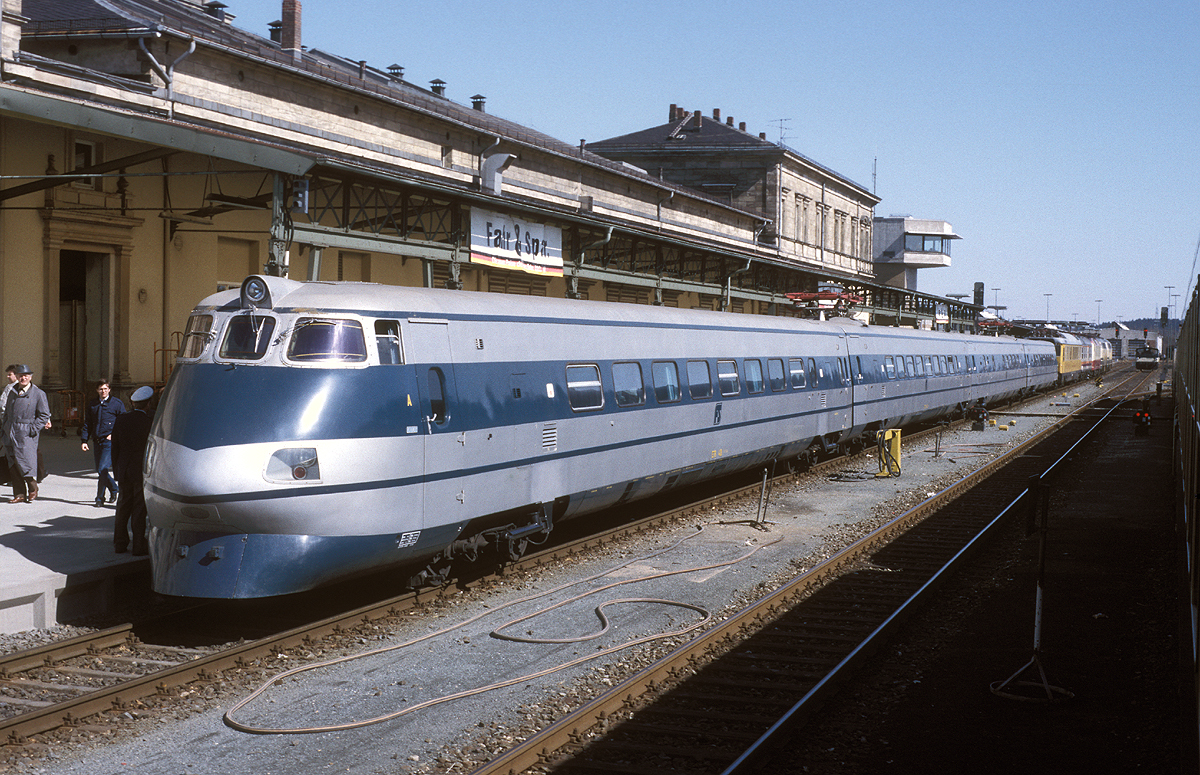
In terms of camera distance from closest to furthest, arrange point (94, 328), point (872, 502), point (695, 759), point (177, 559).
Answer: point (695, 759), point (177, 559), point (872, 502), point (94, 328)

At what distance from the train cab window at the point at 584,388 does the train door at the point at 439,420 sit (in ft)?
7.96

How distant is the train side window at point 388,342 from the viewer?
9984 mm

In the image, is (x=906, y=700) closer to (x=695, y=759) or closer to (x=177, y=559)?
(x=695, y=759)

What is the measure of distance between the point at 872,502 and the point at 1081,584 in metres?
6.06

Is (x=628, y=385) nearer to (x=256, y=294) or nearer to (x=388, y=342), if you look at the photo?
(x=388, y=342)

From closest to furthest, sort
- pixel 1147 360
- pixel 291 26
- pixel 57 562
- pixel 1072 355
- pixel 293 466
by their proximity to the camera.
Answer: pixel 293 466
pixel 57 562
pixel 291 26
pixel 1072 355
pixel 1147 360

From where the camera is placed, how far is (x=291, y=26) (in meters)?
31.8

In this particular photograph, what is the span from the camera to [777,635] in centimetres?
1012

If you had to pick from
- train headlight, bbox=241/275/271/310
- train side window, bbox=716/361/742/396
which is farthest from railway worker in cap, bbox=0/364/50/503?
train side window, bbox=716/361/742/396

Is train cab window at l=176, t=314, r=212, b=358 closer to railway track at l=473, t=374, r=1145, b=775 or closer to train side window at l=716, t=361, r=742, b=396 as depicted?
railway track at l=473, t=374, r=1145, b=775

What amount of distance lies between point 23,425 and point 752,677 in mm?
10774

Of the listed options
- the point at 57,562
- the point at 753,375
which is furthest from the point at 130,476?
the point at 753,375

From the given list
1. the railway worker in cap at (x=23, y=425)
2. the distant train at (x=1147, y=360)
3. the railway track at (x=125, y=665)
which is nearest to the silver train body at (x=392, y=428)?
the railway track at (x=125, y=665)

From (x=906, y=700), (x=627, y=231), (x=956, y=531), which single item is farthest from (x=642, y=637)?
(x=627, y=231)
